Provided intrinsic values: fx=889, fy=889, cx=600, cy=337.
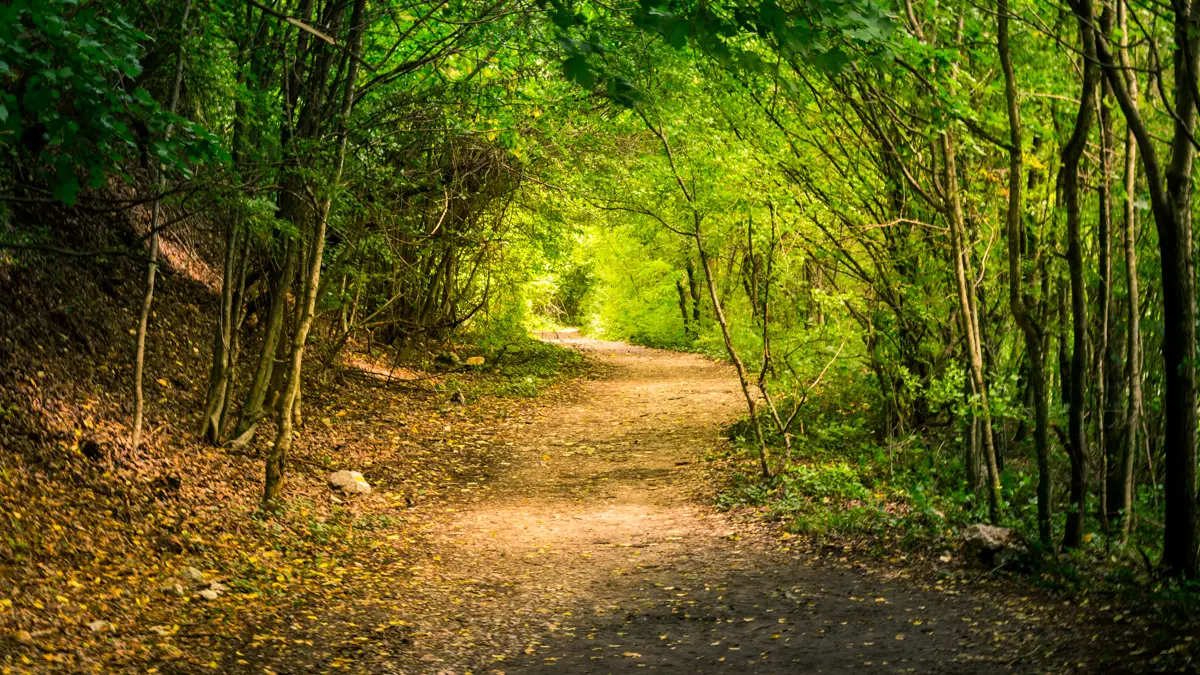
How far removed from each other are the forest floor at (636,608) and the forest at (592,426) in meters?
0.05

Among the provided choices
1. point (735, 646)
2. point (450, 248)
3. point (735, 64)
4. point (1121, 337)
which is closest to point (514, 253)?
point (450, 248)

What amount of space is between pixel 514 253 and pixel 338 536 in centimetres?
1221

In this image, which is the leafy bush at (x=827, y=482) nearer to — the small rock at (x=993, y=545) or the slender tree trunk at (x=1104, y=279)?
the small rock at (x=993, y=545)

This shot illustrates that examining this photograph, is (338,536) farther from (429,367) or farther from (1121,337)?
(429,367)

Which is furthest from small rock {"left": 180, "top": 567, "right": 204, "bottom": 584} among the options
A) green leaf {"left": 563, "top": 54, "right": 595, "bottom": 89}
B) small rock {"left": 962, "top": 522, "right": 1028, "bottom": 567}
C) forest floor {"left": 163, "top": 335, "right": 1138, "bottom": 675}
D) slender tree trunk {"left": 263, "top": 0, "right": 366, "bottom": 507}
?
small rock {"left": 962, "top": 522, "right": 1028, "bottom": 567}

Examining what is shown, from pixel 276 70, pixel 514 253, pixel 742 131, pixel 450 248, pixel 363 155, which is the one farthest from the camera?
pixel 514 253

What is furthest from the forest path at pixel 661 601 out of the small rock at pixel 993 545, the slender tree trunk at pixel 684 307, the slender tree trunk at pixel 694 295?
the slender tree trunk at pixel 684 307

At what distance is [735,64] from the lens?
331 cm

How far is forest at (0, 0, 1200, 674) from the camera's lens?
525cm

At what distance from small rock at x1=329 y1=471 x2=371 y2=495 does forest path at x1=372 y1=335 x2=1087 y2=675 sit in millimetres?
1121

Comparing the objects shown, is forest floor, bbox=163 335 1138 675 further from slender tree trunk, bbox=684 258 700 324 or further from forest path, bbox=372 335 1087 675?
slender tree trunk, bbox=684 258 700 324

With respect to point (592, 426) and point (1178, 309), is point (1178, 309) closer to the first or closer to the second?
point (1178, 309)

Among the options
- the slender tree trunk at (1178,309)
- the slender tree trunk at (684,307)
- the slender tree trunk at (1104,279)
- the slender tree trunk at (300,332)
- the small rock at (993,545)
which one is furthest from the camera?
the slender tree trunk at (684,307)

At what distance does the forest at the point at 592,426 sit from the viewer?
525cm
